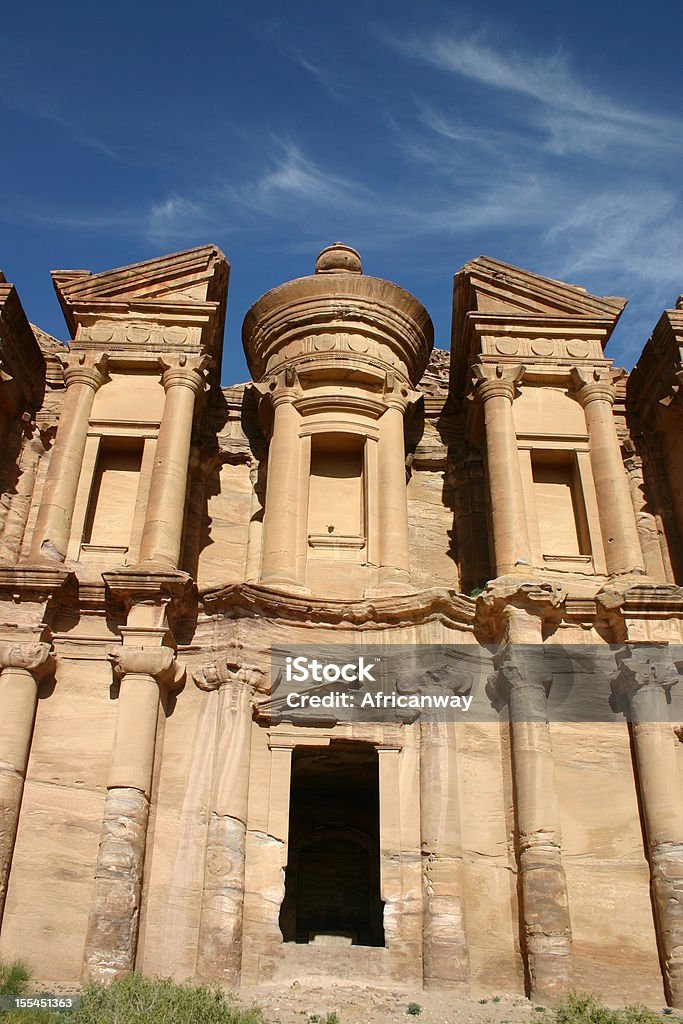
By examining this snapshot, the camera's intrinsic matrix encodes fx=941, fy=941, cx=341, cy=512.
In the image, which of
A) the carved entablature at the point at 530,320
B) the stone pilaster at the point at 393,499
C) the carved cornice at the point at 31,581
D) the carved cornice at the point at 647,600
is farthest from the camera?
the carved entablature at the point at 530,320

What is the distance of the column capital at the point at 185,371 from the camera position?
1672cm

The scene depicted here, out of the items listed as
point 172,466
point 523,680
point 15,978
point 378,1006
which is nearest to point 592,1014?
point 378,1006

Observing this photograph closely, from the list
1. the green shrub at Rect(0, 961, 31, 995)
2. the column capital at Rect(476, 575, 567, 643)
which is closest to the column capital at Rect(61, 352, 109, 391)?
the column capital at Rect(476, 575, 567, 643)

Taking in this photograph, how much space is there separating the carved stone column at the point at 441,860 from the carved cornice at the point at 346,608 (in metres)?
1.67

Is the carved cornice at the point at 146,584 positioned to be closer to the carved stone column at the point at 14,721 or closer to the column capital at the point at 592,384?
the carved stone column at the point at 14,721

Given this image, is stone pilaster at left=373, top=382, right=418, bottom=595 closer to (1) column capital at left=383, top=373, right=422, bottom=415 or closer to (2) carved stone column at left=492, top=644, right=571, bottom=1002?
(1) column capital at left=383, top=373, right=422, bottom=415

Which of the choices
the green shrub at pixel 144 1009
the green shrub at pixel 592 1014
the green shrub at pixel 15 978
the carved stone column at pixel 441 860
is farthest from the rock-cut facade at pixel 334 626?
the green shrub at pixel 144 1009

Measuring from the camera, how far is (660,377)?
1823 cm

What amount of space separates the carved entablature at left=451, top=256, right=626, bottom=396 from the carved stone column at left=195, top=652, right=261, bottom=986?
7789 millimetres

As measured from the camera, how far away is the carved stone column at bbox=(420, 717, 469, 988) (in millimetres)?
11977

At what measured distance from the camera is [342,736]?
45.3ft

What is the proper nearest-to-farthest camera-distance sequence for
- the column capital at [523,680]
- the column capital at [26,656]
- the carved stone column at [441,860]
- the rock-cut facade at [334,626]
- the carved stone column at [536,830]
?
the carved stone column at [536,830], the carved stone column at [441,860], the rock-cut facade at [334,626], the column capital at [26,656], the column capital at [523,680]

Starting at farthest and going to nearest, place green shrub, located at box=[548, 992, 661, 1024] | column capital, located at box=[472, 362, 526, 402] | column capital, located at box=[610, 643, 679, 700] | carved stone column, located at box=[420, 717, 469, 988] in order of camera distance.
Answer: column capital, located at box=[472, 362, 526, 402]
column capital, located at box=[610, 643, 679, 700]
carved stone column, located at box=[420, 717, 469, 988]
green shrub, located at box=[548, 992, 661, 1024]

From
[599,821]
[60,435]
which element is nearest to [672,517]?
[599,821]
